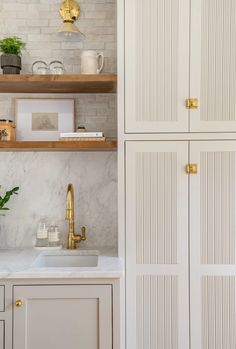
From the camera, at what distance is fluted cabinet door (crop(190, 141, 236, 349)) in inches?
73.4

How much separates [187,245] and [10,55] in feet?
5.03

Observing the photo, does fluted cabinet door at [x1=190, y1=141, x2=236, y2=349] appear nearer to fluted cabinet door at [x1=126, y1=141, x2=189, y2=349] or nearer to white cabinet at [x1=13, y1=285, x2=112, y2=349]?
fluted cabinet door at [x1=126, y1=141, x2=189, y2=349]

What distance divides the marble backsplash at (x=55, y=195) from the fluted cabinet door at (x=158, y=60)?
1.96 feet

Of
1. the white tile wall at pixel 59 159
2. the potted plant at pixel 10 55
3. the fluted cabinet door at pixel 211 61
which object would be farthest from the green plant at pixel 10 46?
the fluted cabinet door at pixel 211 61

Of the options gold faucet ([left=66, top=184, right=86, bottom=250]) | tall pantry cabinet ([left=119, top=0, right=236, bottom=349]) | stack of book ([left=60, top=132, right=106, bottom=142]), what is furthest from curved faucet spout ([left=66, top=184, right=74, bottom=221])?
tall pantry cabinet ([left=119, top=0, right=236, bottom=349])

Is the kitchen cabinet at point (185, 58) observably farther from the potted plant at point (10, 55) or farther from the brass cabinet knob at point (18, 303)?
the brass cabinet knob at point (18, 303)

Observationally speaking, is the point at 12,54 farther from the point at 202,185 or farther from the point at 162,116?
the point at 202,185

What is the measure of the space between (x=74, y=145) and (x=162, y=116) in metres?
0.54

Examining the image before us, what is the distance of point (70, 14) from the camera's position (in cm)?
228

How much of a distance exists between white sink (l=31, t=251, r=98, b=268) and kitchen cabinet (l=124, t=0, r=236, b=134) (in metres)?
0.84

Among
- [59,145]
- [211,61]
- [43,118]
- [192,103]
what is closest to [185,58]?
[211,61]

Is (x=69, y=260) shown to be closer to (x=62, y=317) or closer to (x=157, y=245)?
(x=62, y=317)

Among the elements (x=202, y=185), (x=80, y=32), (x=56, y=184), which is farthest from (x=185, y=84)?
(x=56, y=184)

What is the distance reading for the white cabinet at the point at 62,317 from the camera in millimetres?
1685
